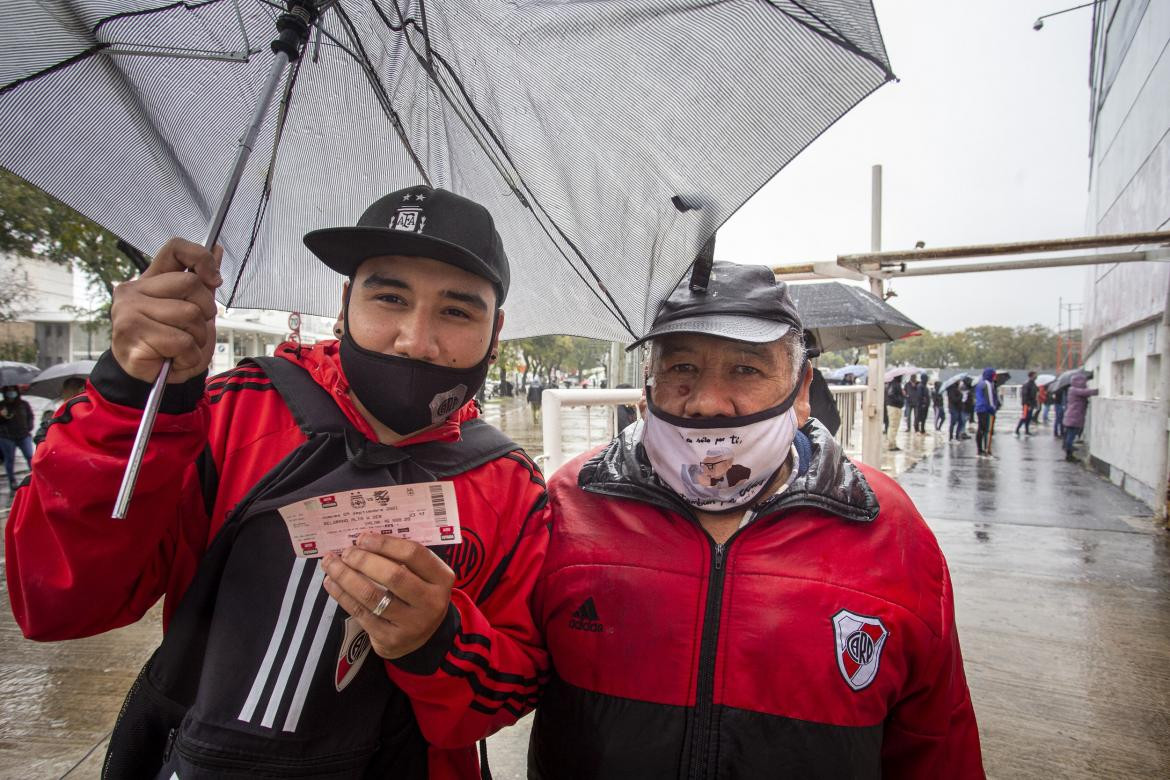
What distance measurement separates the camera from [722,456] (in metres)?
1.54

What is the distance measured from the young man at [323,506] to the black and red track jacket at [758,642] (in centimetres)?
17

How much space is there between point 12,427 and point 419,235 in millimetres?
11425

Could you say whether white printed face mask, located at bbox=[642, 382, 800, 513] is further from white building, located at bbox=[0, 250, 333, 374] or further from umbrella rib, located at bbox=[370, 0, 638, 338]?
white building, located at bbox=[0, 250, 333, 374]

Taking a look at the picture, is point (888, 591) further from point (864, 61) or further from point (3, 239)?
point (3, 239)

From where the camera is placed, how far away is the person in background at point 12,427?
8961mm

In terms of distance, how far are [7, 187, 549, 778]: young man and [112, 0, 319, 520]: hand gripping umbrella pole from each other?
0.18 ft

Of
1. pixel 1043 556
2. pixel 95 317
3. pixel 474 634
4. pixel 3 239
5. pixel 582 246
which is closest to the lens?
pixel 474 634

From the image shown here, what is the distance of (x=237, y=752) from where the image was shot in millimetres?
1102

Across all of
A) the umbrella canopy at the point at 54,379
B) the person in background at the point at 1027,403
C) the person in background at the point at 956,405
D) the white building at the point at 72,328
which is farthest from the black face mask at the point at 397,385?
the person in background at the point at 1027,403

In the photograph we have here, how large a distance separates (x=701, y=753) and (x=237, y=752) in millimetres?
936

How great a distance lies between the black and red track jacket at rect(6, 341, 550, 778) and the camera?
1.00 metres

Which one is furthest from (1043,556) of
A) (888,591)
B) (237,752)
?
(237,752)

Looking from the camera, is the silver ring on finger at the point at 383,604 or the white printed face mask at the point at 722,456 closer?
the silver ring on finger at the point at 383,604

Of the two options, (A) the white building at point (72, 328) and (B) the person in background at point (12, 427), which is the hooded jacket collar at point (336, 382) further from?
(A) the white building at point (72, 328)
